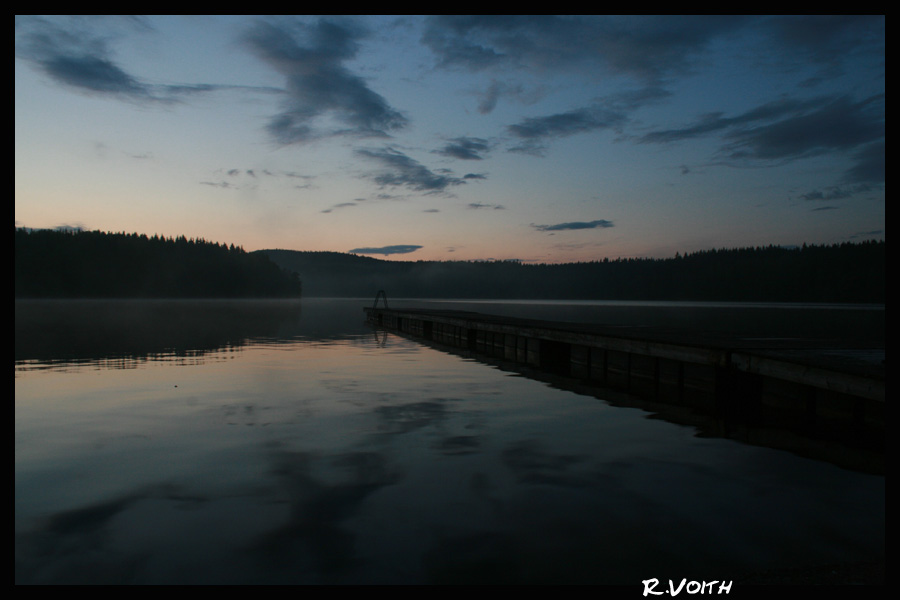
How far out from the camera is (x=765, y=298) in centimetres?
17088

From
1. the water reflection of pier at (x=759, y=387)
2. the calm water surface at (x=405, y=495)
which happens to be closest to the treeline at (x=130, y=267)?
the calm water surface at (x=405, y=495)

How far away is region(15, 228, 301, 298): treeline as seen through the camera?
136 meters

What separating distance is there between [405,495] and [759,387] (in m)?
8.97

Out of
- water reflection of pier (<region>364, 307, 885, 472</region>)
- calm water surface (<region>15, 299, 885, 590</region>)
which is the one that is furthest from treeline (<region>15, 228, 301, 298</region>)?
water reflection of pier (<region>364, 307, 885, 472</region>)

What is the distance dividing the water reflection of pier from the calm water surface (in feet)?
3.91

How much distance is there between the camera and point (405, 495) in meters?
7.39

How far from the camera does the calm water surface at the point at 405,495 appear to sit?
5.53m

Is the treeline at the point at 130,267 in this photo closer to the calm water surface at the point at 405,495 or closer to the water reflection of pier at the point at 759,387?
the calm water surface at the point at 405,495

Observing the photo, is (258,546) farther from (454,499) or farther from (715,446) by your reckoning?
(715,446)

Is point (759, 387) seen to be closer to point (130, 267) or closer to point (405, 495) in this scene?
point (405, 495)

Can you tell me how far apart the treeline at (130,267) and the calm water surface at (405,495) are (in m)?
149

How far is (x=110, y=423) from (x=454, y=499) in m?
8.12

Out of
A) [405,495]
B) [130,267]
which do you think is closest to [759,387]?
[405,495]

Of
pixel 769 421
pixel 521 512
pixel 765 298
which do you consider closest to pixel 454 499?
pixel 521 512
